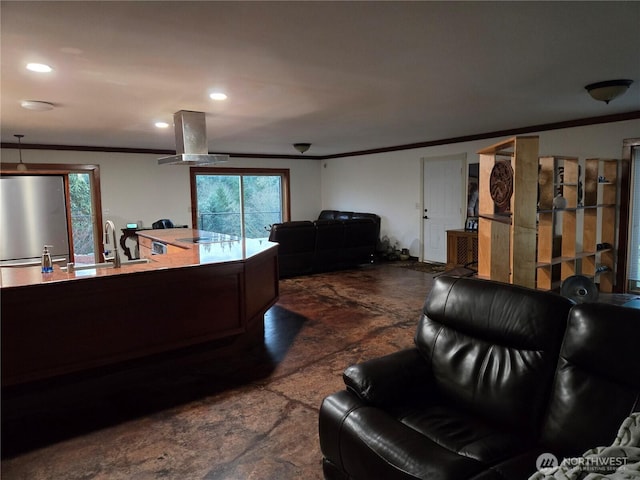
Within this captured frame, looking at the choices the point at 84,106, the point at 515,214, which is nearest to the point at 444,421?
the point at 515,214

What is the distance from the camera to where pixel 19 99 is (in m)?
3.85

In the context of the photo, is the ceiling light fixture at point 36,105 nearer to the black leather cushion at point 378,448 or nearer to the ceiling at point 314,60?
the ceiling at point 314,60

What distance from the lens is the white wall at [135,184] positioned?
7.26 metres

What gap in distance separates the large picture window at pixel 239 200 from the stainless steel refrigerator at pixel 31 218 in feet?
8.09

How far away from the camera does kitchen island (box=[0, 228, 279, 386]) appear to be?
247 centimetres

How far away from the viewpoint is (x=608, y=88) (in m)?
3.61

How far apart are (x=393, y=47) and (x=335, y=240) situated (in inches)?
183

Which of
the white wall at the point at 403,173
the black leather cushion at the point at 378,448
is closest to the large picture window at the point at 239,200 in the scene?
the white wall at the point at 403,173

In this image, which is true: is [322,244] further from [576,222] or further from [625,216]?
[625,216]

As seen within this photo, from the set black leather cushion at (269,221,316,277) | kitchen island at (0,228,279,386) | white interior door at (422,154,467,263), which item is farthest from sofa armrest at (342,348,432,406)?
white interior door at (422,154,467,263)

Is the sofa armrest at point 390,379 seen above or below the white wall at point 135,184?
below

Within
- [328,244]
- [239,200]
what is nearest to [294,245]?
[328,244]

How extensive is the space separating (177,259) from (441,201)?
553 cm

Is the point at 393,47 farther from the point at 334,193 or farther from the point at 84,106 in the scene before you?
the point at 334,193
